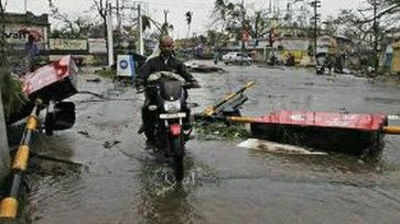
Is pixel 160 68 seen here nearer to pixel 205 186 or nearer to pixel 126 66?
pixel 205 186

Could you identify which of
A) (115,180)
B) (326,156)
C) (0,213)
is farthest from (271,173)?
(0,213)

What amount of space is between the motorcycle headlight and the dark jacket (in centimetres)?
84

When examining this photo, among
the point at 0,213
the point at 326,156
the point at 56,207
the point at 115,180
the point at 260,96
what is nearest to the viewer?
the point at 0,213

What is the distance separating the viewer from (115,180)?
6246 mm

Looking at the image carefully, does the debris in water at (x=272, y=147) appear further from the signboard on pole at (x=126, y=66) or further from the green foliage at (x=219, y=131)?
the signboard on pole at (x=126, y=66)

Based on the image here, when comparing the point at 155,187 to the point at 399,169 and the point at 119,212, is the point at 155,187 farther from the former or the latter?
the point at 399,169

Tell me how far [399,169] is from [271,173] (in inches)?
63.1

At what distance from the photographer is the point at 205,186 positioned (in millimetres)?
5961

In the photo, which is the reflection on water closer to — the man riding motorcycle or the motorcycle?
the motorcycle

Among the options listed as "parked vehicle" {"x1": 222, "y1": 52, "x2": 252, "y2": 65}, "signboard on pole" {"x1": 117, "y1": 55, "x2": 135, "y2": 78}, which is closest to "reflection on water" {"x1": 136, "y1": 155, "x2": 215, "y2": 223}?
"signboard on pole" {"x1": 117, "y1": 55, "x2": 135, "y2": 78}

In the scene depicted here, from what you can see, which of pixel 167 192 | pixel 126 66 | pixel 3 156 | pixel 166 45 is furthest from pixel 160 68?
pixel 126 66

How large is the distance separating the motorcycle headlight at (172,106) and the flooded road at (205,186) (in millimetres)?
747

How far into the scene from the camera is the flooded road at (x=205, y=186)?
5012mm

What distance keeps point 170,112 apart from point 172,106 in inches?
2.7
